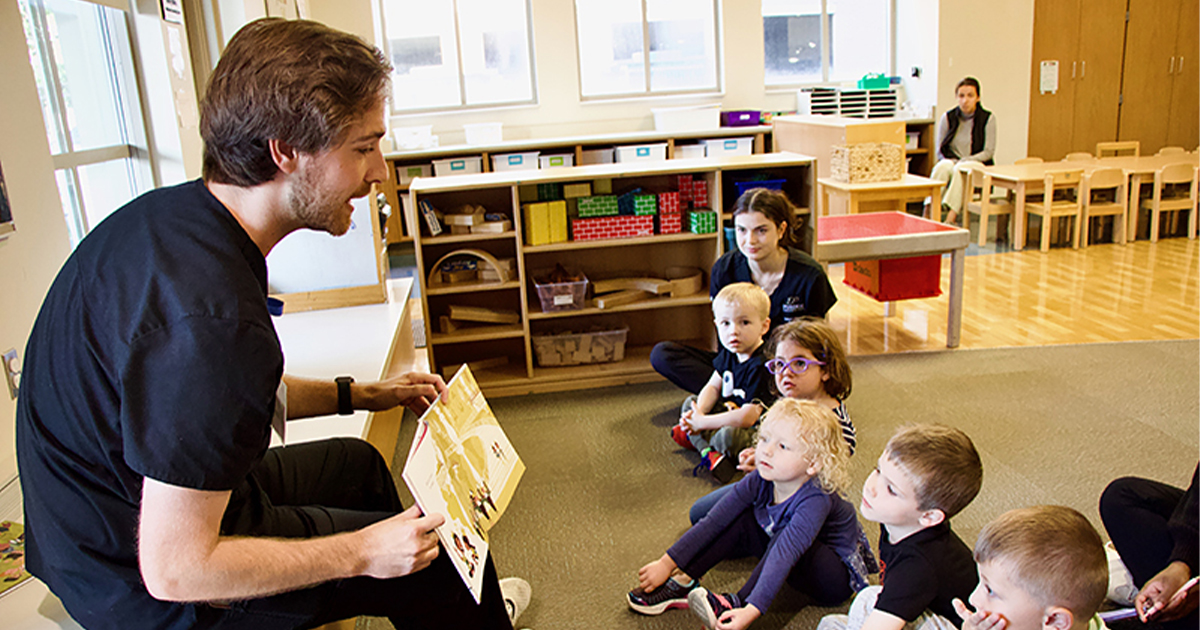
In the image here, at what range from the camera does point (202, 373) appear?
3.43ft

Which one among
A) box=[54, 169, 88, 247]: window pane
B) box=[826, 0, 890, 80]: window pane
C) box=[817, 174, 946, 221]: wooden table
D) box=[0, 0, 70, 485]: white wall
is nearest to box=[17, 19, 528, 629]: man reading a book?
A: box=[0, 0, 70, 485]: white wall

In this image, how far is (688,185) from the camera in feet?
13.5

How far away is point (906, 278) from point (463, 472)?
3428 mm

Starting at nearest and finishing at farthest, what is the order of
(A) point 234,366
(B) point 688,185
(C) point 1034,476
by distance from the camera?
(A) point 234,366, (C) point 1034,476, (B) point 688,185

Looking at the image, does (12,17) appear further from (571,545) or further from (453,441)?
(571,545)

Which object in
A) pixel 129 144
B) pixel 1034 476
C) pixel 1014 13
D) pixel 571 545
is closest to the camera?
pixel 571 545

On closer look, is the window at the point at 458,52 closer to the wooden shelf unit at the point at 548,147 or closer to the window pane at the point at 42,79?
the wooden shelf unit at the point at 548,147

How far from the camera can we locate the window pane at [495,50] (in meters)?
8.51

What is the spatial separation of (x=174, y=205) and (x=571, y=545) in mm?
1669

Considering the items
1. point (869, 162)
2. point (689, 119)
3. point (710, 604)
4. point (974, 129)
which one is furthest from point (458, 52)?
point (710, 604)

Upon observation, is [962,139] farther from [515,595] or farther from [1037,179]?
[515,595]

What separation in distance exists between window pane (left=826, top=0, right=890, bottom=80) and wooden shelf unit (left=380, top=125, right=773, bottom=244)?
1.90 m

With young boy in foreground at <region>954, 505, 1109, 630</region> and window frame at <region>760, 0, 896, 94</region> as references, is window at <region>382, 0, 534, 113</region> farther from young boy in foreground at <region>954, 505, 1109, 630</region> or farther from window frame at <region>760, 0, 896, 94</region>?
young boy in foreground at <region>954, 505, 1109, 630</region>

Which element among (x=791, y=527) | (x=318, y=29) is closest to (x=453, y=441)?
(x=318, y=29)
